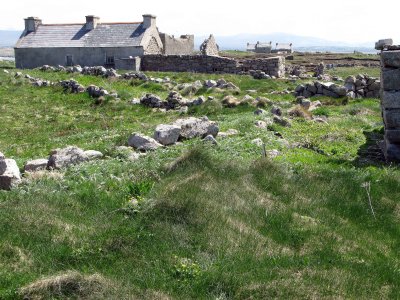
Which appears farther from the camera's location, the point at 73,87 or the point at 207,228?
the point at 73,87

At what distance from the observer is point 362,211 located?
345 inches

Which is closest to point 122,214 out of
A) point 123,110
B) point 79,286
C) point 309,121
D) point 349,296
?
point 79,286

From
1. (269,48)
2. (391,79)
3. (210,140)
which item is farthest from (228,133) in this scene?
Result: (269,48)

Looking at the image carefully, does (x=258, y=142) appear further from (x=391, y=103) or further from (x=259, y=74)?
(x=259, y=74)

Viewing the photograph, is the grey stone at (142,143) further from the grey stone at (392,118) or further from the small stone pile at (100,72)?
the small stone pile at (100,72)

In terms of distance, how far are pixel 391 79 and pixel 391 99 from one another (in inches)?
18.6

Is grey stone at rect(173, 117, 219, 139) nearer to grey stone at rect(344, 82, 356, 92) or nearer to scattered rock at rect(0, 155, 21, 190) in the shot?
scattered rock at rect(0, 155, 21, 190)

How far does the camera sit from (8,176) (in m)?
8.95

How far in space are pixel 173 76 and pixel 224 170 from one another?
2381 centimetres

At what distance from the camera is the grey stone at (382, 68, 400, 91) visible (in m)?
11.8

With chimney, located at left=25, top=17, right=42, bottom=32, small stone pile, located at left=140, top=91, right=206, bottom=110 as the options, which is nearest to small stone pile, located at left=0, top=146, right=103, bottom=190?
small stone pile, located at left=140, top=91, right=206, bottom=110

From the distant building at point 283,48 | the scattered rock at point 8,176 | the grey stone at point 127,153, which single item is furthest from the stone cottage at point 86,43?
the distant building at point 283,48

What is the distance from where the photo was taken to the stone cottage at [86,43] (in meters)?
44.0

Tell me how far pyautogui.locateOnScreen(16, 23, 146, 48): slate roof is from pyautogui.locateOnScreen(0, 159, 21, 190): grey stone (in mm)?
34982
